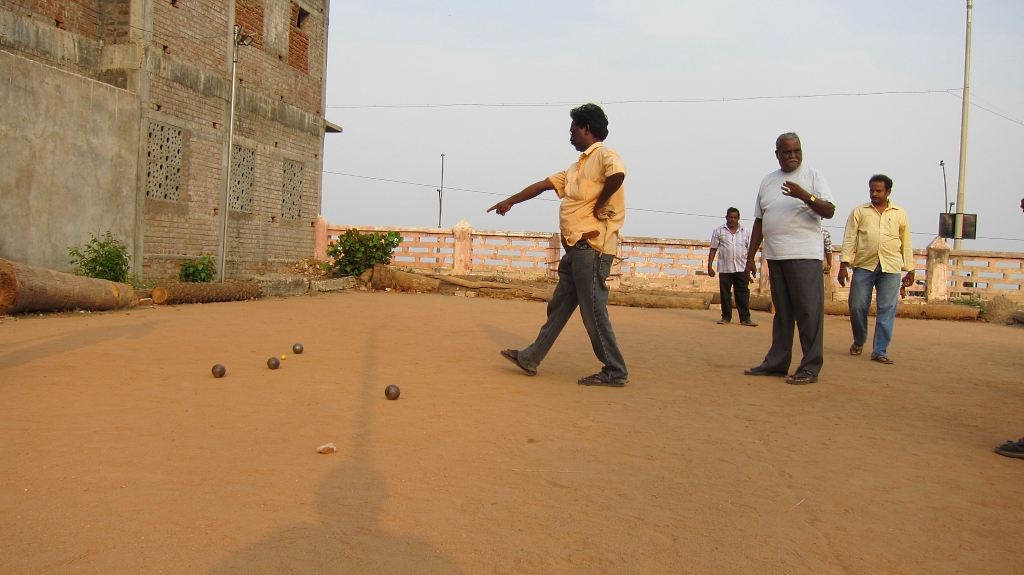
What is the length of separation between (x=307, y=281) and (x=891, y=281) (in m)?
10.6

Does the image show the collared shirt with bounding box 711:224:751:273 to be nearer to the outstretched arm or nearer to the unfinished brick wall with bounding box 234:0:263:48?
the outstretched arm

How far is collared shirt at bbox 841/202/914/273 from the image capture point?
7.42m

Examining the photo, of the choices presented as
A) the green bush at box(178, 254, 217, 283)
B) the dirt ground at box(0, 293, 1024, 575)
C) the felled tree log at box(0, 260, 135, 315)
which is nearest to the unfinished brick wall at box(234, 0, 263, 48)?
the green bush at box(178, 254, 217, 283)

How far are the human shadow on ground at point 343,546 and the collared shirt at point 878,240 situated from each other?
631 centimetres

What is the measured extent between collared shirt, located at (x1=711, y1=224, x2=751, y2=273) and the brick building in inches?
371

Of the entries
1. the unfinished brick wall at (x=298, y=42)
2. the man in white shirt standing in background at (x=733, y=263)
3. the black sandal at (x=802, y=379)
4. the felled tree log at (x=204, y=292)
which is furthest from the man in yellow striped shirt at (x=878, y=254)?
the unfinished brick wall at (x=298, y=42)

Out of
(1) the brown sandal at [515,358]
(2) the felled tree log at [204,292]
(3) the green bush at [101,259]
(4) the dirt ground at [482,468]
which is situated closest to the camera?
(4) the dirt ground at [482,468]

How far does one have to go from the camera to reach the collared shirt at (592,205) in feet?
16.9

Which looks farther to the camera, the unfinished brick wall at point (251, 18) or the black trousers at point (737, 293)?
the unfinished brick wall at point (251, 18)

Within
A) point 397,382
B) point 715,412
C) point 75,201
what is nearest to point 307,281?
point 75,201

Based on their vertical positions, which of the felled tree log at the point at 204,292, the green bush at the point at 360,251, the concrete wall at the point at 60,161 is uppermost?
the concrete wall at the point at 60,161

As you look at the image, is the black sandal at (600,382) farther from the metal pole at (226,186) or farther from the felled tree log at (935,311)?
the felled tree log at (935,311)

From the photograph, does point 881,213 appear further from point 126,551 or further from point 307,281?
point 307,281

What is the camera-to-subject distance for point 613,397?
4.88m
